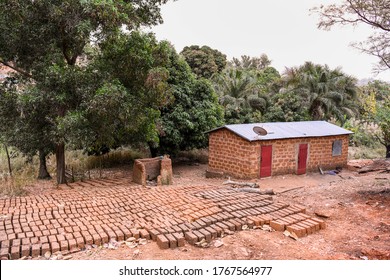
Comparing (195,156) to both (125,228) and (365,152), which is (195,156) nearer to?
(365,152)

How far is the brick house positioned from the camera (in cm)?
1338

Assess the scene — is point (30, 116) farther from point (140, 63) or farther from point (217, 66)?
point (217, 66)

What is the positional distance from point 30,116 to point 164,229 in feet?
21.4

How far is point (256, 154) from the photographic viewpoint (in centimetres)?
1327

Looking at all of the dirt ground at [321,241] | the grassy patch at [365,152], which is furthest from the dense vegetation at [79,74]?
the grassy patch at [365,152]

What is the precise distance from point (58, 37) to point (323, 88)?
57.8ft

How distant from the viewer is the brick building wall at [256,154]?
13328 mm

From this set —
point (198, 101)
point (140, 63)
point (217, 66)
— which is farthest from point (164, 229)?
point (217, 66)

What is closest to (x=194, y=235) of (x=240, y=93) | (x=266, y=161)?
(x=266, y=161)

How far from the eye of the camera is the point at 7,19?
9.34 metres

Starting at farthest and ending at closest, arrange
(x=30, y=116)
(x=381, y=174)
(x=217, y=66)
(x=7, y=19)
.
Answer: (x=217, y=66)
(x=381, y=174)
(x=30, y=116)
(x=7, y=19)

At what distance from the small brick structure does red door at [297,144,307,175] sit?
21.1 feet

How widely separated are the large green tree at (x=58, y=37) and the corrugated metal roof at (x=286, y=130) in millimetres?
6043
